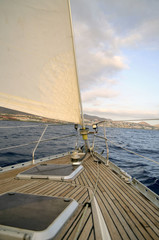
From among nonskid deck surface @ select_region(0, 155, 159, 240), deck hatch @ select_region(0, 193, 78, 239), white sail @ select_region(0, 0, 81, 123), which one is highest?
white sail @ select_region(0, 0, 81, 123)

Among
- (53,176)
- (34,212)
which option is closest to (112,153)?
(53,176)

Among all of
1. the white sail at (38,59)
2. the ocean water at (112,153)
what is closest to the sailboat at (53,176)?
the white sail at (38,59)

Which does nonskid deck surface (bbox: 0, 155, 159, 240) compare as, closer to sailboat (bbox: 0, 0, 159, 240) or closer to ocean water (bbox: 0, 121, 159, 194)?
sailboat (bbox: 0, 0, 159, 240)

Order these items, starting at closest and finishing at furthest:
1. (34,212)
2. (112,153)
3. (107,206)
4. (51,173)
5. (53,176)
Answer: (34,212) → (107,206) → (53,176) → (51,173) → (112,153)

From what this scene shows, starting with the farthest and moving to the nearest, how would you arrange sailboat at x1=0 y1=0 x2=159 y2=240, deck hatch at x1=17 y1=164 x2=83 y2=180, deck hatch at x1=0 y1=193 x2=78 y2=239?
deck hatch at x1=17 y1=164 x2=83 y2=180
sailboat at x1=0 y1=0 x2=159 y2=240
deck hatch at x1=0 y1=193 x2=78 y2=239

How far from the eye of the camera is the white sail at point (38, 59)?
7.88ft

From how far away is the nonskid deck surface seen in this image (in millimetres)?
1331

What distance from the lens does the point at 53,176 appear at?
268 centimetres

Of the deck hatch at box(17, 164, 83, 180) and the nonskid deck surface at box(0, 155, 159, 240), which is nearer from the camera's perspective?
the nonskid deck surface at box(0, 155, 159, 240)

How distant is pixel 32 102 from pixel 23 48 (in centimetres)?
103

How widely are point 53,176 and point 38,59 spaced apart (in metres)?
2.41

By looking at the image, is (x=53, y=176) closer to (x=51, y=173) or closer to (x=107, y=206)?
(x=51, y=173)

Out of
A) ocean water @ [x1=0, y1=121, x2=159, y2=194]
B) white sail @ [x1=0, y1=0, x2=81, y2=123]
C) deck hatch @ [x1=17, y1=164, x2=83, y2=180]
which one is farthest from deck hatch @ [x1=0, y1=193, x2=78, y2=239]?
white sail @ [x1=0, y1=0, x2=81, y2=123]

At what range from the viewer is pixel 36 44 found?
2.87m
